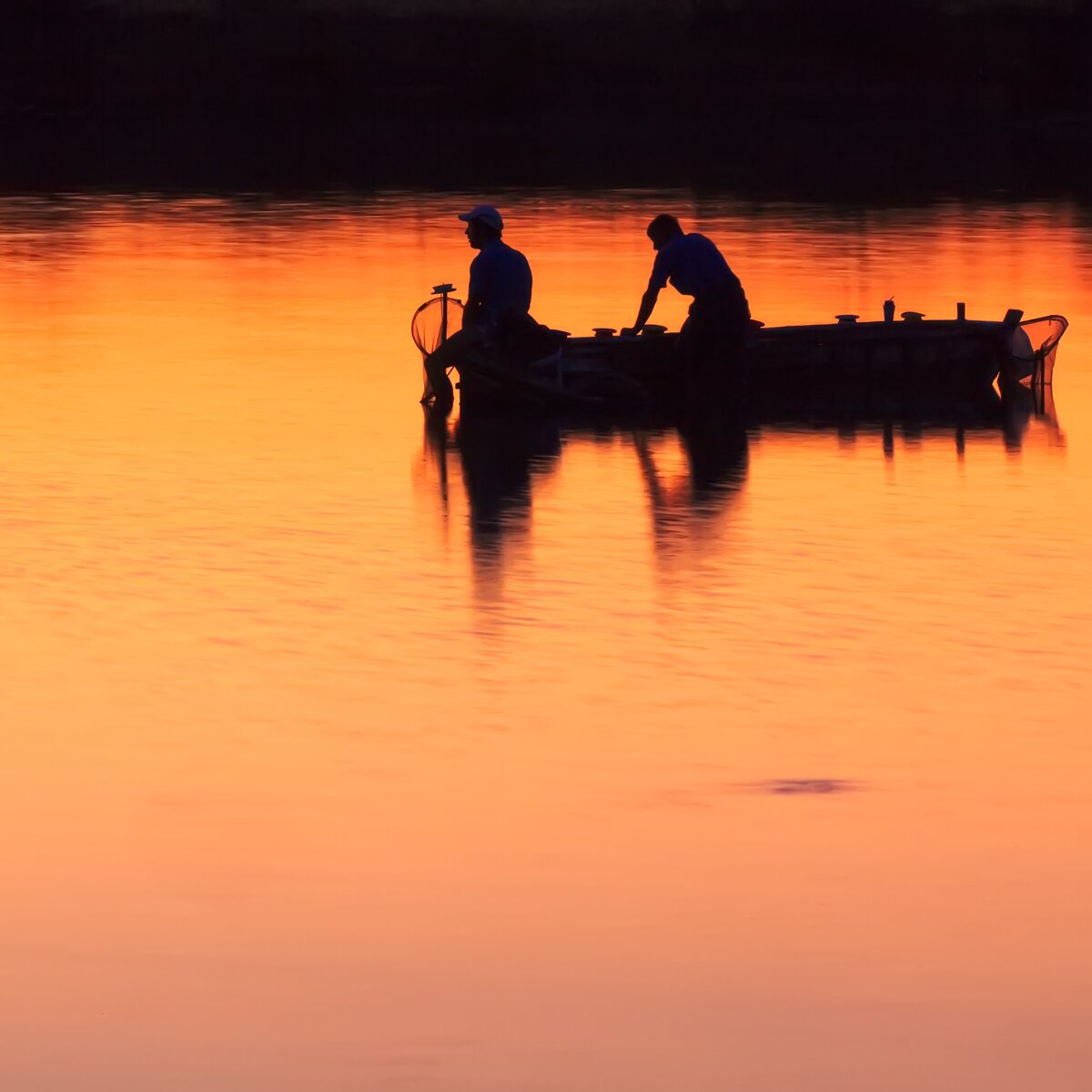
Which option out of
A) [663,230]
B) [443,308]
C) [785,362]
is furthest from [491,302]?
[785,362]

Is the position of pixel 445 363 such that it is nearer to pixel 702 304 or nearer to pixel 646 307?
pixel 646 307

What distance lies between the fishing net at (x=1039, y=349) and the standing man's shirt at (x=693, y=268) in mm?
2082

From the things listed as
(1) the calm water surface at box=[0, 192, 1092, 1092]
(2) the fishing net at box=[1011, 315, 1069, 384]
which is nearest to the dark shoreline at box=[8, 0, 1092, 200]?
(2) the fishing net at box=[1011, 315, 1069, 384]

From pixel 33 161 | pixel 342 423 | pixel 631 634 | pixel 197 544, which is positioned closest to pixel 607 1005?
pixel 631 634

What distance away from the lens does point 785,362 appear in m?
19.3

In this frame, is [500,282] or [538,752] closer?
[538,752]

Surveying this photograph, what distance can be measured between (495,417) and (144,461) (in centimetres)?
291

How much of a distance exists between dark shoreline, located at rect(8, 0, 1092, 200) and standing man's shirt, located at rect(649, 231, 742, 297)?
34.7 metres

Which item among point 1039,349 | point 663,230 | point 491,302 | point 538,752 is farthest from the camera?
point 1039,349

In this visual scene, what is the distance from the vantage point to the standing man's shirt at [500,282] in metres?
18.2

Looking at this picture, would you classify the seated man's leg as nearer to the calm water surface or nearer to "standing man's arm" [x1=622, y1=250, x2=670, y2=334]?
the calm water surface

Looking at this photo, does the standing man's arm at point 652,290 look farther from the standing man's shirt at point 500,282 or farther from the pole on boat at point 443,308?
the pole on boat at point 443,308

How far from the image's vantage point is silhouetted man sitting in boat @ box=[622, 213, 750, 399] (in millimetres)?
18703

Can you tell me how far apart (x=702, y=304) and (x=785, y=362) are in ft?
3.03
